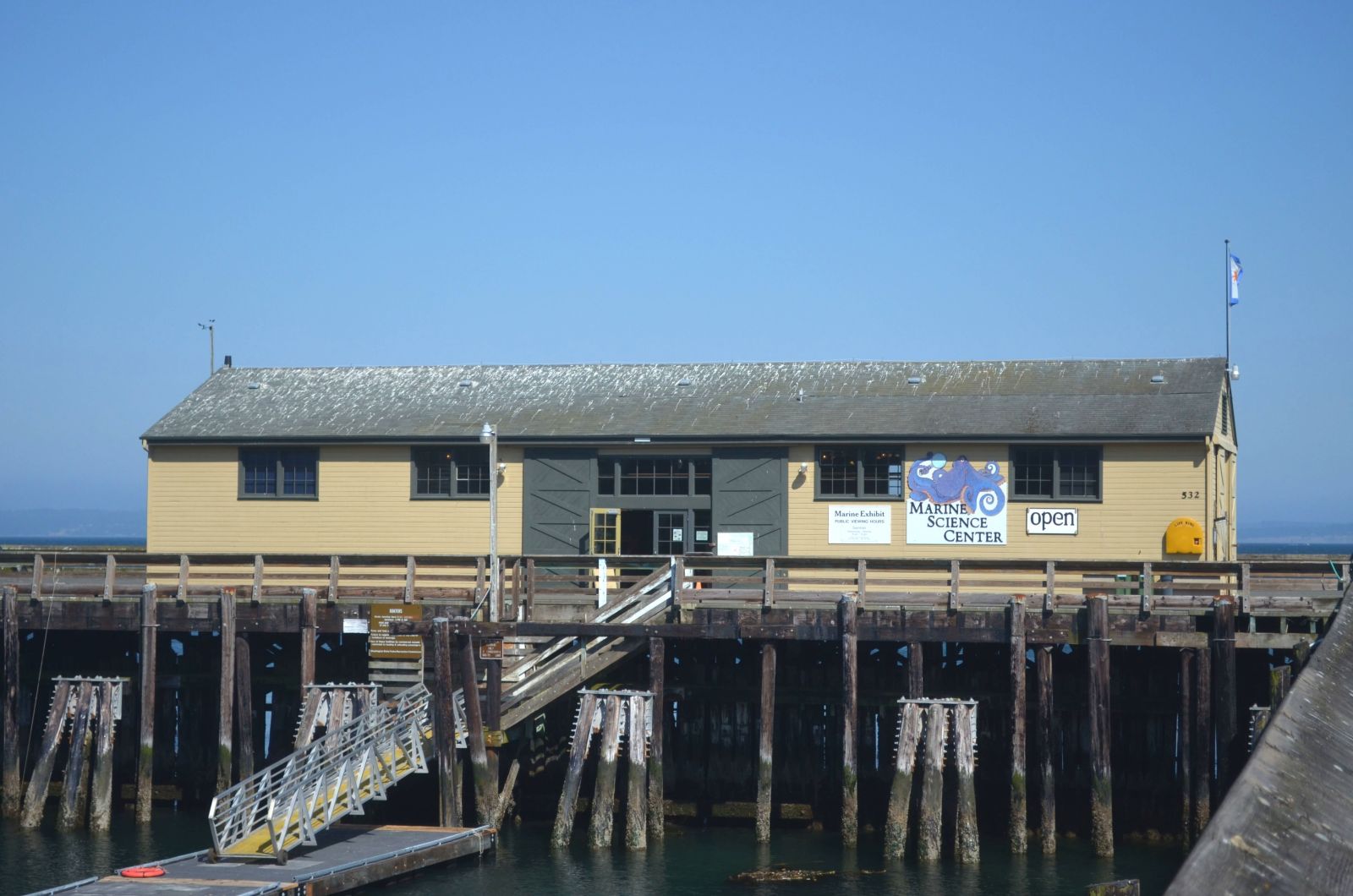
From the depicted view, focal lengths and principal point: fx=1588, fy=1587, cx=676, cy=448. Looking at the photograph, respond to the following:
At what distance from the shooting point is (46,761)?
80.2 ft

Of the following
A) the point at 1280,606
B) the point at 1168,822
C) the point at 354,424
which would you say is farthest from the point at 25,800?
the point at 1280,606

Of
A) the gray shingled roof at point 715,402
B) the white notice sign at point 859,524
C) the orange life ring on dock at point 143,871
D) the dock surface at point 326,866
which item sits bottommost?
the dock surface at point 326,866

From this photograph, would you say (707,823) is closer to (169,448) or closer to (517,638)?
(517,638)

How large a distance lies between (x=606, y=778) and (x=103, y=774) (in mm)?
7927

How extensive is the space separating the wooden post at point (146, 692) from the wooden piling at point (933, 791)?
11.8 meters

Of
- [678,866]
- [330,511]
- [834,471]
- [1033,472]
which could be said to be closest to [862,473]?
[834,471]

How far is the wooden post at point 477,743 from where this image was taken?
23.0 m

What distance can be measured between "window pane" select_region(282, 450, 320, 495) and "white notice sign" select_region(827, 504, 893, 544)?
32.8 feet

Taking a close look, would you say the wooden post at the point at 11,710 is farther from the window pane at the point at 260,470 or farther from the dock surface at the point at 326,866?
the dock surface at the point at 326,866

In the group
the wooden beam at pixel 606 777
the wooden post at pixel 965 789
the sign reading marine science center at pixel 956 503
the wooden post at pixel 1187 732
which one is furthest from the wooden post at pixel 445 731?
the wooden post at pixel 1187 732

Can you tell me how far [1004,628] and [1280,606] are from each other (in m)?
3.78

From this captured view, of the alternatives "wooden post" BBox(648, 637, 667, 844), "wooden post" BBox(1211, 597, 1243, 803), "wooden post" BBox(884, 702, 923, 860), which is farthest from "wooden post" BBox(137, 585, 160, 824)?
"wooden post" BBox(1211, 597, 1243, 803)

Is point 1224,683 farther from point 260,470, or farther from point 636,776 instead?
point 260,470

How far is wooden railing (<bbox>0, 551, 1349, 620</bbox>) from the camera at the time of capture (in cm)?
2242
